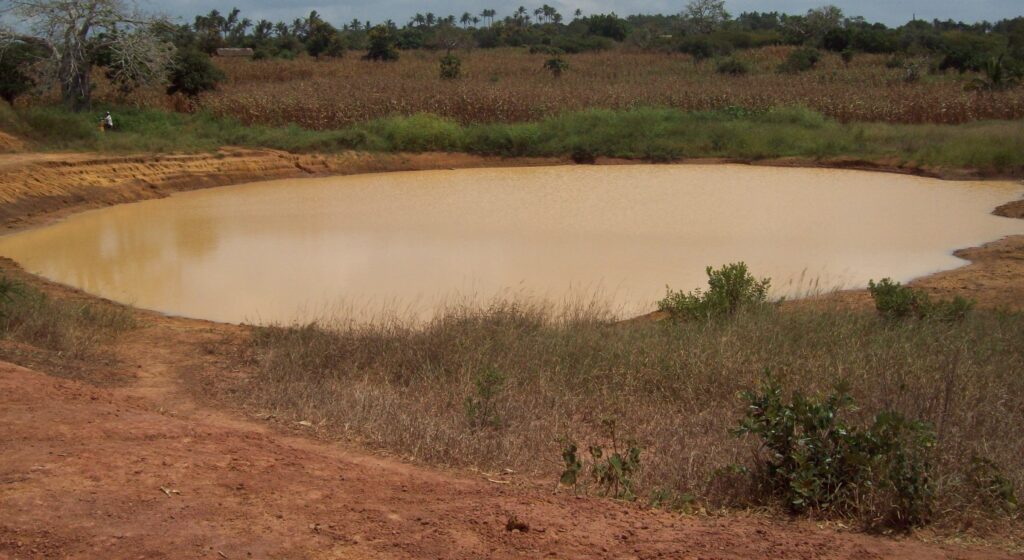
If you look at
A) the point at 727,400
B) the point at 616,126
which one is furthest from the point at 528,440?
the point at 616,126

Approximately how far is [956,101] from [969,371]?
23203 millimetres

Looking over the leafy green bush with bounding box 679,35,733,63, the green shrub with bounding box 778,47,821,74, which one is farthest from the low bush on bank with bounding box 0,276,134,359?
the leafy green bush with bounding box 679,35,733,63

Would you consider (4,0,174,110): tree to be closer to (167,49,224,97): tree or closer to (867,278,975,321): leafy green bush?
(167,49,224,97): tree

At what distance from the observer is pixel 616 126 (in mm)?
25500

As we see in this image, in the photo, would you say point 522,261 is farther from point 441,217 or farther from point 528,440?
point 528,440

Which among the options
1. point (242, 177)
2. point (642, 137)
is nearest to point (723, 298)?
point (242, 177)

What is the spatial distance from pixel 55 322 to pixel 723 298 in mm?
5582

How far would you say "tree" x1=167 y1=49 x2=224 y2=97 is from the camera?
1026 inches

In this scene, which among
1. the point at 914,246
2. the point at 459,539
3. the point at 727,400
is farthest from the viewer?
the point at 914,246

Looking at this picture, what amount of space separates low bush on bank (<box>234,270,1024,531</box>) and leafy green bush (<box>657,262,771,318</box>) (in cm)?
27

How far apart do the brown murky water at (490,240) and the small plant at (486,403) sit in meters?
3.97

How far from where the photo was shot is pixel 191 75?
26.2 metres

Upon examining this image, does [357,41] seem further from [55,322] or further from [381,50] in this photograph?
[55,322]

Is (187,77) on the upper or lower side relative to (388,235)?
upper
